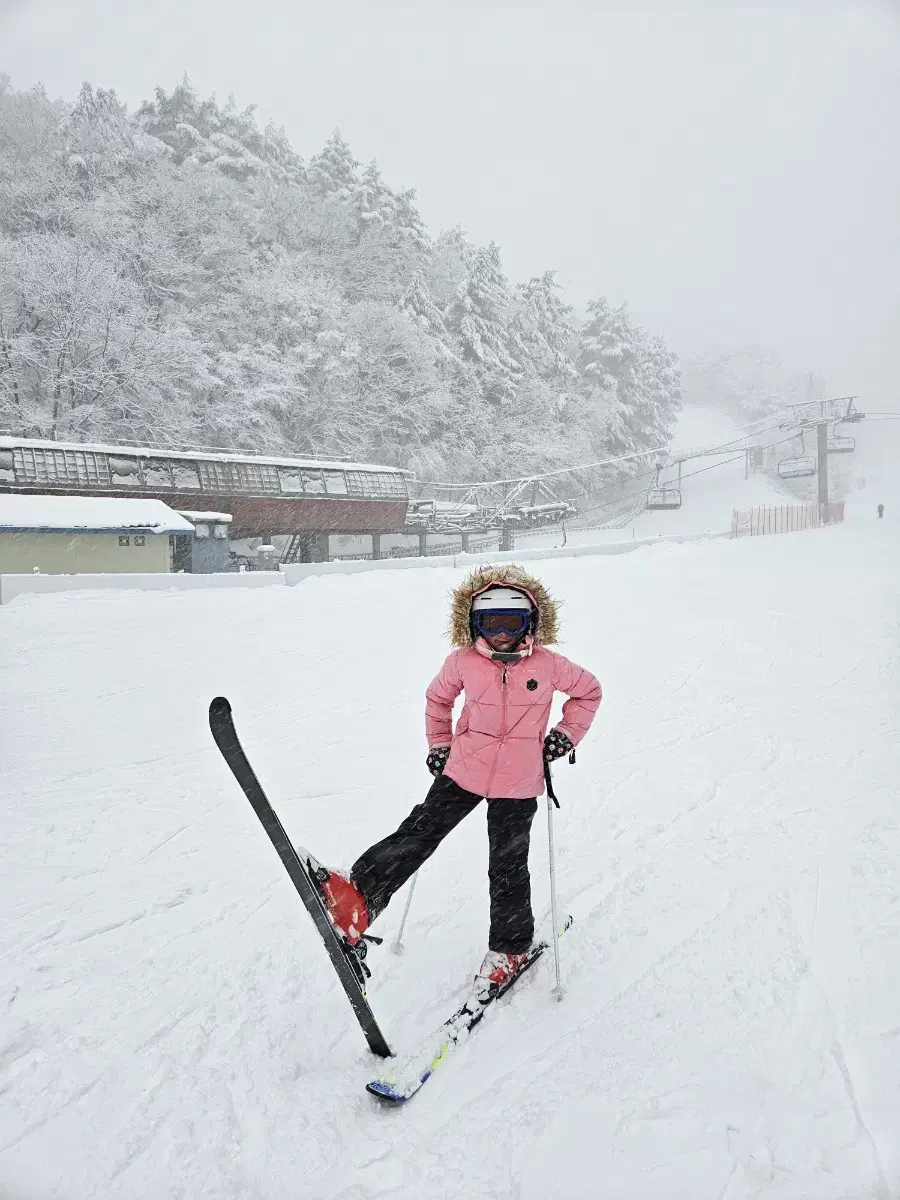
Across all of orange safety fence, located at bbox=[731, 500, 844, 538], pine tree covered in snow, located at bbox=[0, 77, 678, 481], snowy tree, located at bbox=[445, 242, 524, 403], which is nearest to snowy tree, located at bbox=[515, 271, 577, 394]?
pine tree covered in snow, located at bbox=[0, 77, 678, 481]

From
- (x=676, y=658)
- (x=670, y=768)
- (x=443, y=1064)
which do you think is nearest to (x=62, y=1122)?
(x=443, y=1064)

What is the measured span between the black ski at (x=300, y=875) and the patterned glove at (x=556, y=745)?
3.52 feet

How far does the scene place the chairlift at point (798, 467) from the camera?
31734mm

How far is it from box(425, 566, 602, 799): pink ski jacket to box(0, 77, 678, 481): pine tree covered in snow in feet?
77.5

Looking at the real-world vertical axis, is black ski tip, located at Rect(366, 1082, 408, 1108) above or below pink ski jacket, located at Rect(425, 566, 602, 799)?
below

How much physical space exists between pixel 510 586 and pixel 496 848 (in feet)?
3.76

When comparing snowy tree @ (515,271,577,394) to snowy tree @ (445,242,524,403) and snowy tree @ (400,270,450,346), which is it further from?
snowy tree @ (400,270,450,346)

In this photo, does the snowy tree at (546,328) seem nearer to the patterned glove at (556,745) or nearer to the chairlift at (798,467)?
the chairlift at (798,467)

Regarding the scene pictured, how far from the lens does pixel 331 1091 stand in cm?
220

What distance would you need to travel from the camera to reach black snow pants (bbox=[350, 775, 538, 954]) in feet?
8.83

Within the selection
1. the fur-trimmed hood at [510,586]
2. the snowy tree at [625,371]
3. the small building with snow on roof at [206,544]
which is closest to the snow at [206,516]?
the small building with snow on roof at [206,544]

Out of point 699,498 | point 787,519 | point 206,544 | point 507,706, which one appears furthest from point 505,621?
point 699,498

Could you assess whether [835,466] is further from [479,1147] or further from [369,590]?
[479,1147]

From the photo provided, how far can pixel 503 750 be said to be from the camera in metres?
2.76
